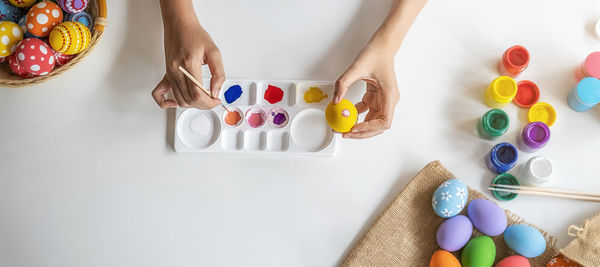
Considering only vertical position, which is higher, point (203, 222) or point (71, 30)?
point (71, 30)

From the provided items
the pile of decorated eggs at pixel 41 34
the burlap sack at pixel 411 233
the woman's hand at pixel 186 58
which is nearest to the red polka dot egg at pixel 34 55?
the pile of decorated eggs at pixel 41 34

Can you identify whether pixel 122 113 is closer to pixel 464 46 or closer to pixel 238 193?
pixel 238 193

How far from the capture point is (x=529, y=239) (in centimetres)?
114

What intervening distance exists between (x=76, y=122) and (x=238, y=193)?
0.50 m

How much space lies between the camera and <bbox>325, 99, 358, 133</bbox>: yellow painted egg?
1.11 meters

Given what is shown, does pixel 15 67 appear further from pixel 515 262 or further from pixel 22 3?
pixel 515 262

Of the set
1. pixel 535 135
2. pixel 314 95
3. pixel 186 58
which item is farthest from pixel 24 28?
pixel 535 135

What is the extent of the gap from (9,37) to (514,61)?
1.32 m

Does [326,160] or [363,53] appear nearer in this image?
[363,53]

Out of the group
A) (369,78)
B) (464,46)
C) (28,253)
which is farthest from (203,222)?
(464,46)

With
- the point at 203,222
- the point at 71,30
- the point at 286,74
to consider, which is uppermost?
the point at 71,30

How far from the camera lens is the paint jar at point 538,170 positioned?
1208 millimetres

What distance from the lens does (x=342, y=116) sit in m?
1.11

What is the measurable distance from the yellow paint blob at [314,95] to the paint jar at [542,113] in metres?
0.55
